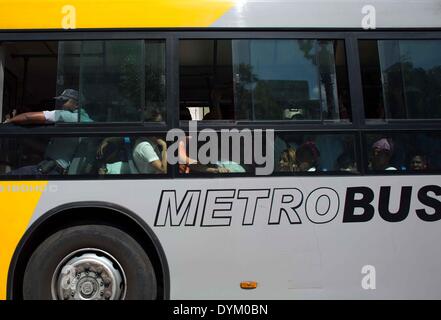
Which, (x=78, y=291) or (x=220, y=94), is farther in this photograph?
(x=220, y=94)

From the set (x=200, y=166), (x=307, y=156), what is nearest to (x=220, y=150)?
(x=200, y=166)

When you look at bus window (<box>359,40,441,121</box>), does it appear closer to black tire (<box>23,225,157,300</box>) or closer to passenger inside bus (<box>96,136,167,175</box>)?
passenger inside bus (<box>96,136,167,175</box>)

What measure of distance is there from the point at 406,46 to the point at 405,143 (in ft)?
2.87

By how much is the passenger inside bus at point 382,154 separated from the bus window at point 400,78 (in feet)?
0.81

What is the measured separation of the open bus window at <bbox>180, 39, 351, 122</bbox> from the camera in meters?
3.91

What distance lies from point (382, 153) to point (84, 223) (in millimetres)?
Answer: 2636

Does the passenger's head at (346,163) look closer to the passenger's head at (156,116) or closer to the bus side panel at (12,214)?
the passenger's head at (156,116)

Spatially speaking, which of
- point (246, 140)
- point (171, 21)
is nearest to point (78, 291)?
point (246, 140)

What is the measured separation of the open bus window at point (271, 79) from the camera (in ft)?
12.8

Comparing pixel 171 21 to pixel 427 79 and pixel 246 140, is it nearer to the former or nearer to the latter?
pixel 246 140

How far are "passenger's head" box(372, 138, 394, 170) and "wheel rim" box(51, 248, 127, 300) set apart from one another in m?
2.36

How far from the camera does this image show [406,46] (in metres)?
4.00

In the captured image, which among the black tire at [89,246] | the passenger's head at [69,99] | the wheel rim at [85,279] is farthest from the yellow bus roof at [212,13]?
the wheel rim at [85,279]

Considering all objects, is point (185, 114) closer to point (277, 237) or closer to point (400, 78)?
point (277, 237)
